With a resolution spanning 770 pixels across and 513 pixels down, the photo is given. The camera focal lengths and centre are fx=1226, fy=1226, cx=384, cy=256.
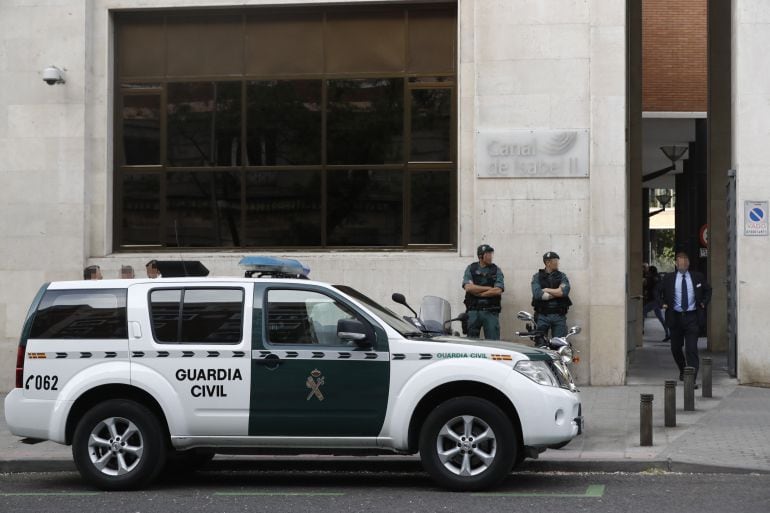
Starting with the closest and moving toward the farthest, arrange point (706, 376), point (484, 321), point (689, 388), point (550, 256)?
point (689, 388) → point (706, 376) → point (550, 256) → point (484, 321)

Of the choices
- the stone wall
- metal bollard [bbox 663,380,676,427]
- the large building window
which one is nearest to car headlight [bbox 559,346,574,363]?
metal bollard [bbox 663,380,676,427]

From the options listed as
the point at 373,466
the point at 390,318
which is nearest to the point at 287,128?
the point at 373,466

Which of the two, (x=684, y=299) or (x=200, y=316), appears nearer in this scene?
(x=200, y=316)

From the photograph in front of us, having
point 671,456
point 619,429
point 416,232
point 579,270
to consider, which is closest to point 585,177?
point 579,270

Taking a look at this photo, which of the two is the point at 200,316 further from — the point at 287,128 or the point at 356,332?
the point at 287,128

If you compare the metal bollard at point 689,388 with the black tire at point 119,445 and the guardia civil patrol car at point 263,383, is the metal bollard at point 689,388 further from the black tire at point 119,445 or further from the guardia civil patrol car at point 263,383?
the black tire at point 119,445

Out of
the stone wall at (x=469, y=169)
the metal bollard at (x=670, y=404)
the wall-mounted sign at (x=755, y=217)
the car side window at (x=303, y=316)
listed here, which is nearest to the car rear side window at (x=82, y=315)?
the car side window at (x=303, y=316)

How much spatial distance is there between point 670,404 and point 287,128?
7572 mm

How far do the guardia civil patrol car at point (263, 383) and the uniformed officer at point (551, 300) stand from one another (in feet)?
19.8

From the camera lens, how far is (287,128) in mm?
17844

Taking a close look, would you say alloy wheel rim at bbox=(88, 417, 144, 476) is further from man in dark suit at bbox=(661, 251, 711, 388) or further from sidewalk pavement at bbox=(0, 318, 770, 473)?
man in dark suit at bbox=(661, 251, 711, 388)

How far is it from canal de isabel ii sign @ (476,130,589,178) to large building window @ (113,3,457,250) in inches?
28.5

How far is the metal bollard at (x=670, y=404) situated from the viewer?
1256 centimetres

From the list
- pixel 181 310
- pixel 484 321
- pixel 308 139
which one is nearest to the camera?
pixel 181 310
